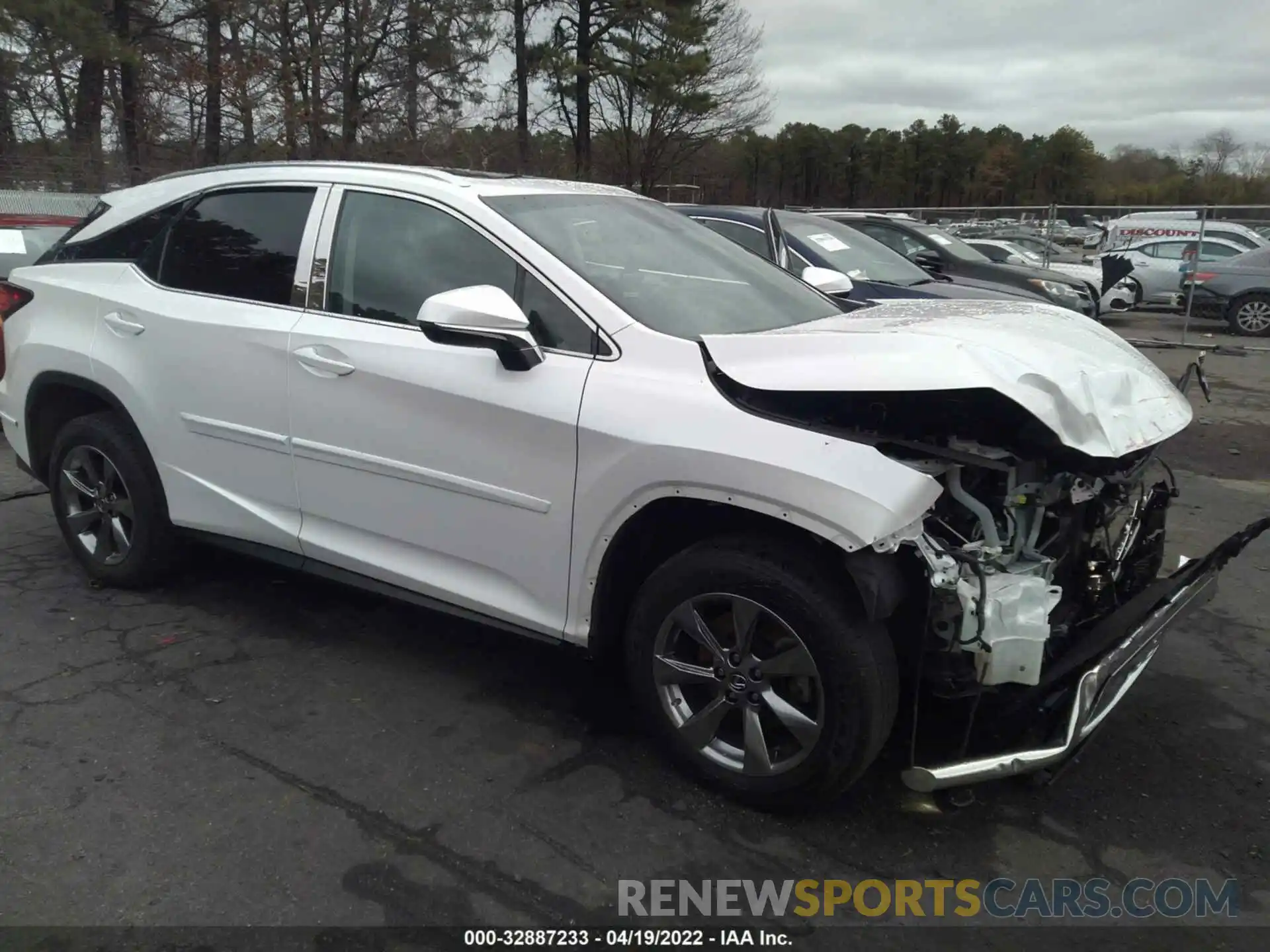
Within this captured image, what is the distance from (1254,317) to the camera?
51.0 feet

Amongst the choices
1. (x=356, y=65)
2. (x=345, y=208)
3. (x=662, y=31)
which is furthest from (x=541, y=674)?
(x=662, y=31)

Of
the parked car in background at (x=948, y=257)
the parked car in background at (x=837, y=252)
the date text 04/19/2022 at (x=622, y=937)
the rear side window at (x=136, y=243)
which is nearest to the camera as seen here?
the date text 04/19/2022 at (x=622, y=937)

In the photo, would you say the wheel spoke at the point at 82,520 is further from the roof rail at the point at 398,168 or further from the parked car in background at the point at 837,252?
the parked car in background at the point at 837,252

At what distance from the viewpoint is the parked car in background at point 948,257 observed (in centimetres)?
1159

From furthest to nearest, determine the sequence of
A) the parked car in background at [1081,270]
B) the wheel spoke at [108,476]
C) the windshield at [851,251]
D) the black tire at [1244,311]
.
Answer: the parked car in background at [1081,270], the black tire at [1244,311], the windshield at [851,251], the wheel spoke at [108,476]

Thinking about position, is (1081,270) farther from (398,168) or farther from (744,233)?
(398,168)

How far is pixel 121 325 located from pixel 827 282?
10.1ft

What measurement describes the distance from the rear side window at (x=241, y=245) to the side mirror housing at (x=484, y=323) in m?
1.07

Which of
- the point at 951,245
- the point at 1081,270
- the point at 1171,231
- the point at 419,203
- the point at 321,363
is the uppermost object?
the point at 1171,231

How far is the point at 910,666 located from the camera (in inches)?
115

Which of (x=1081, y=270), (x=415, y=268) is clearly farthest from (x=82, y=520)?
(x=1081, y=270)

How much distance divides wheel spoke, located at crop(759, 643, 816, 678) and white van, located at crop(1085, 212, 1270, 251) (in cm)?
1773

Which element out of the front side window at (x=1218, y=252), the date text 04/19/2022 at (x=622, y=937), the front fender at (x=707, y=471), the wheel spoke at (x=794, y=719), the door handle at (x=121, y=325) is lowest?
the date text 04/19/2022 at (x=622, y=937)

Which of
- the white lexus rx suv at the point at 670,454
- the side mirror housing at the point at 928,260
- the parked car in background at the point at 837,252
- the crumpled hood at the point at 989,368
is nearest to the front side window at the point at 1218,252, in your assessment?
the side mirror housing at the point at 928,260
